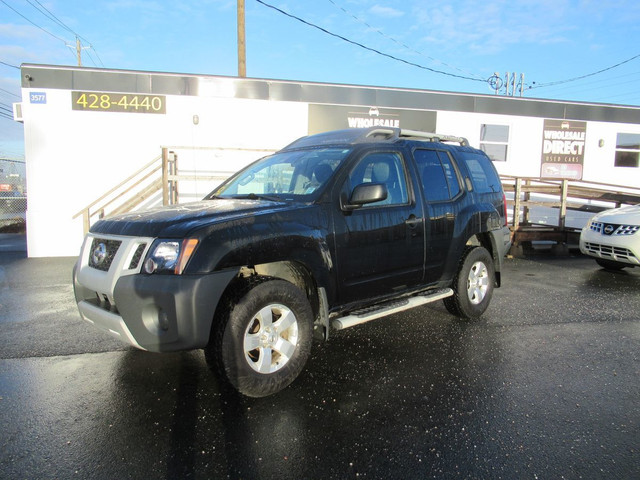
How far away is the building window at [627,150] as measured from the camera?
12633 millimetres

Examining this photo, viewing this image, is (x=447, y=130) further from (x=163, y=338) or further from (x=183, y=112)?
(x=163, y=338)

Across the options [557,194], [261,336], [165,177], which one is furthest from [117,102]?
[557,194]

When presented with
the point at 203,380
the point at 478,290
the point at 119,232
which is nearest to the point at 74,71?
the point at 119,232

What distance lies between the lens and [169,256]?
9.00 ft

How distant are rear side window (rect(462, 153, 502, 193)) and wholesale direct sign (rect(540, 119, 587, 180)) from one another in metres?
8.09

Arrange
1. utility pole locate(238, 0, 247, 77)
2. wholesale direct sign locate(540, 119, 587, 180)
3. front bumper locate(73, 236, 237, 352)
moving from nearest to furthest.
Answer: front bumper locate(73, 236, 237, 352), wholesale direct sign locate(540, 119, 587, 180), utility pole locate(238, 0, 247, 77)

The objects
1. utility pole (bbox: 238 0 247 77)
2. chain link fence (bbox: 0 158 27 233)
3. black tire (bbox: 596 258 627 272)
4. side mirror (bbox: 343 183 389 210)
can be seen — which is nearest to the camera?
side mirror (bbox: 343 183 389 210)

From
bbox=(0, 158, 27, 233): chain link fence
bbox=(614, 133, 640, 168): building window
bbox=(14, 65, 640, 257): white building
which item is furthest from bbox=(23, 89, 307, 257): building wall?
bbox=(614, 133, 640, 168): building window

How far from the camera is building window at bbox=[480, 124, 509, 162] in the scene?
38.2ft

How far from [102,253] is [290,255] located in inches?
53.8

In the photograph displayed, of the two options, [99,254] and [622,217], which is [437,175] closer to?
[99,254]

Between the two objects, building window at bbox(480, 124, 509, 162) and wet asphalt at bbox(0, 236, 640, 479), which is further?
building window at bbox(480, 124, 509, 162)

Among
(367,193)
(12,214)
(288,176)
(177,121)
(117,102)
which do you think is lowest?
(12,214)

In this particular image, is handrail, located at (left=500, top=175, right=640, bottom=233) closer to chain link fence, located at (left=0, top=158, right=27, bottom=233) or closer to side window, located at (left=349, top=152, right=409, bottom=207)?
side window, located at (left=349, top=152, right=409, bottom=207)
